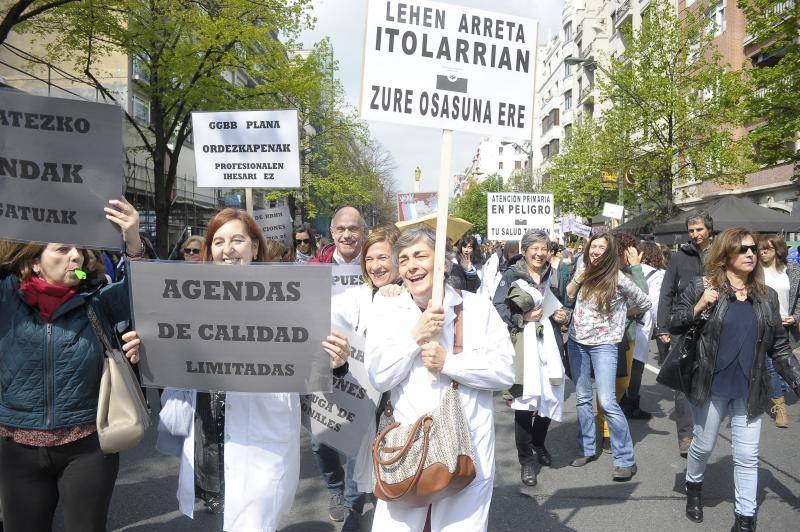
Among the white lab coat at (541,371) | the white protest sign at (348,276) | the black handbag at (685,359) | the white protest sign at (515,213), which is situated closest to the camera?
the black handbag at (685,359)

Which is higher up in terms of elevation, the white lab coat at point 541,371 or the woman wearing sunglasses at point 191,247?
the woman wearing sunglasses at point 191,247

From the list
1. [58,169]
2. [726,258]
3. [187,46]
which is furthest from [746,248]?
[187,46]

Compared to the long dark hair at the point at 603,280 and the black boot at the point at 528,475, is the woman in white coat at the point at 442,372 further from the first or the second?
the long dark hair at the point at 603,280

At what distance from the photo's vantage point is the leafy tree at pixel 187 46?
16.8m

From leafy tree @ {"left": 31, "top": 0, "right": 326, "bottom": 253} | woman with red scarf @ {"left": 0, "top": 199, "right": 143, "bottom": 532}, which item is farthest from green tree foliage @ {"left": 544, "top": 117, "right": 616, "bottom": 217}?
woman with red scarf @ {"left": 0, "top": 199, "right": 143, "bottom": 532}

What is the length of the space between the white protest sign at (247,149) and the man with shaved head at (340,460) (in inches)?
59.7

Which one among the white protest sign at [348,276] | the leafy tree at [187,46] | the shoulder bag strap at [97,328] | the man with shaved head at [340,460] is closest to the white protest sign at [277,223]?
the man with shaved head at [340,460]

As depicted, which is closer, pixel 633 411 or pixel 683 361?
pixel 683 361

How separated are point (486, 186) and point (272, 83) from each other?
2780 inches

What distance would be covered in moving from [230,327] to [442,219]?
3.45ft

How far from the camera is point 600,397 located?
5.71 metres

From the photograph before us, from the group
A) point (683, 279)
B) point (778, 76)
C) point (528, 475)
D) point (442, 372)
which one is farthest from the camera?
point (778, 76)

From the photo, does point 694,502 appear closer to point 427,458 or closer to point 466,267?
point 427,458

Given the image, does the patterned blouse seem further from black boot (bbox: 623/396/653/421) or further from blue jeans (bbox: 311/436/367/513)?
blue jeans (bbox: 311/436/367/513)
